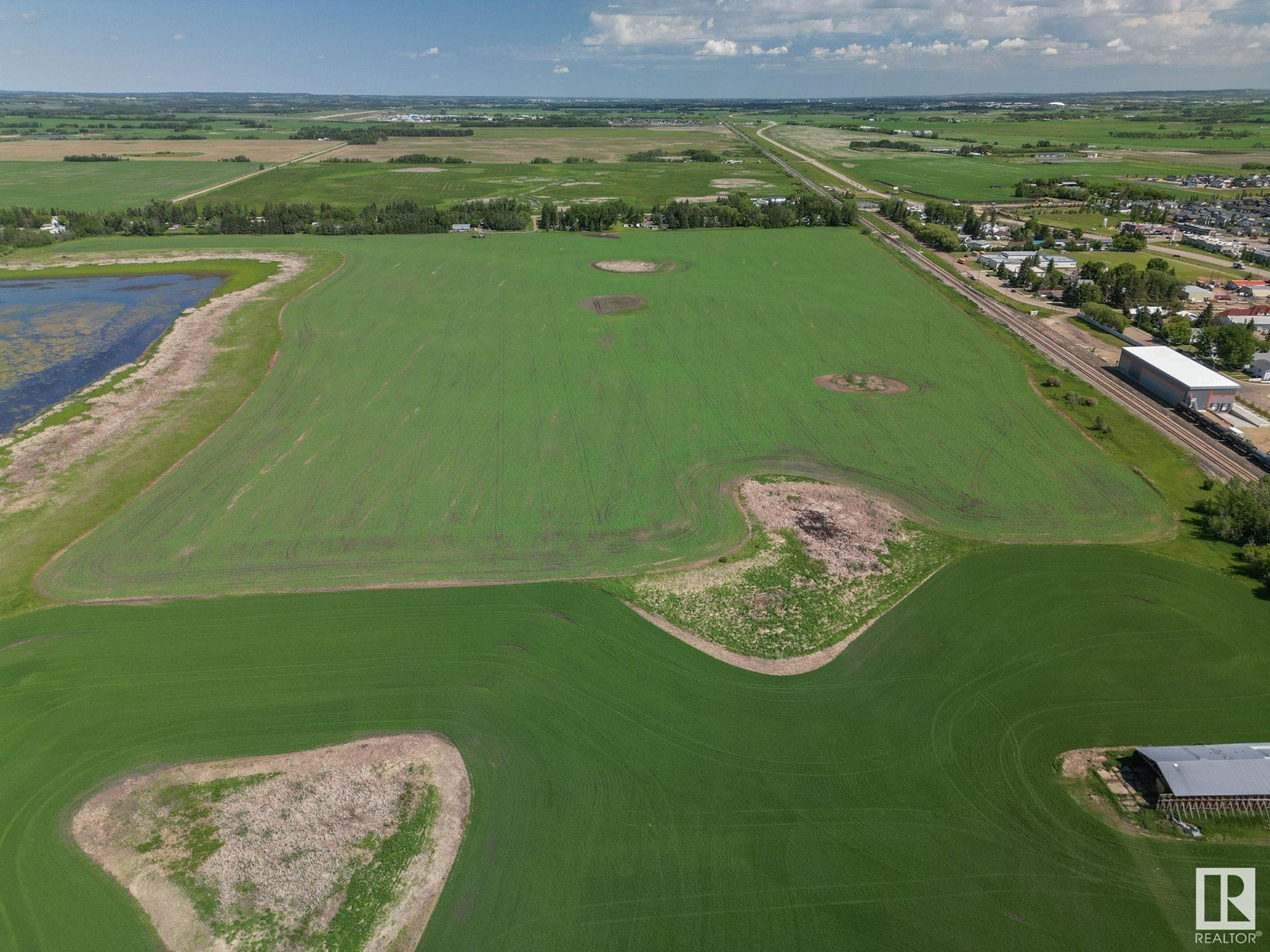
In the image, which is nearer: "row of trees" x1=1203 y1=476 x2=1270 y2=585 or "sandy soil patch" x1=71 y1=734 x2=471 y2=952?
"sandy soil patch" x1=71 y1=734 x2=471 y2=952

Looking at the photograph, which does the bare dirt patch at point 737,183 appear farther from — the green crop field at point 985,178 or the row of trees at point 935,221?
the row of trees at point 935,221

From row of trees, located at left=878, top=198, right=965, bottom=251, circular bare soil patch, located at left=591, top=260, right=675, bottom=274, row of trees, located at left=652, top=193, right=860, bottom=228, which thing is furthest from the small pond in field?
row of trees, located at left=878, top=198, right=965, bottom=251

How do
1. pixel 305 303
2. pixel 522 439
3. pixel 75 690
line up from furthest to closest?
pixel 305 303, pixel 522 439, pixel 75 690

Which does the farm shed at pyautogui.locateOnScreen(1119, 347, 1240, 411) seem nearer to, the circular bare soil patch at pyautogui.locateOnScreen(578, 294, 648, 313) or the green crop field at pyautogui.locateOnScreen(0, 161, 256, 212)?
the circular bare soil patch at pyautogui.locateOnScreen(578, 294, 648, 313)

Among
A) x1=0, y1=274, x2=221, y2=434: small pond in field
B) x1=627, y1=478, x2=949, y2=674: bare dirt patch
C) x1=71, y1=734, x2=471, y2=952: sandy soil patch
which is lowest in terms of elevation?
x1=71, y1=734, x2=471, y2=952: sandy soil patch

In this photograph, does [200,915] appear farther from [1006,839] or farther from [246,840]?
[1006,839]

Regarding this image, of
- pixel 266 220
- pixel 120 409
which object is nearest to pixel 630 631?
pixel 120 409

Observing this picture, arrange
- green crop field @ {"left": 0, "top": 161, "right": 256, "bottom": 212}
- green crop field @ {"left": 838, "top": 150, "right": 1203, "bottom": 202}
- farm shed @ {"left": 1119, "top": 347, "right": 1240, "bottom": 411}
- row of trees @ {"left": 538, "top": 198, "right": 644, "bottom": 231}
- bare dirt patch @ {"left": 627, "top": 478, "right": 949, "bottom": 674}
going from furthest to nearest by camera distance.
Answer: green crop field @ {"left": 838, "top": 150, "right": 1203, "bottom": 202}, green crop field @ {"left": 0, "top": 161, "right": 256, "bottom": 212}, row of trees @ {"left": 538, "top": 198, "right": 644, "bottom": 231}, farm shed @ {"left": 1119, "top": 347, "right": 1240, "bottom": 411}, bare dirt patch @ {"left": 627, "top": 478, "right": 949, "bottom": 674}

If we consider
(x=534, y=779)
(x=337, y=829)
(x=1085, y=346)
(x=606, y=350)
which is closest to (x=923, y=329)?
(x=1085, y=346)
